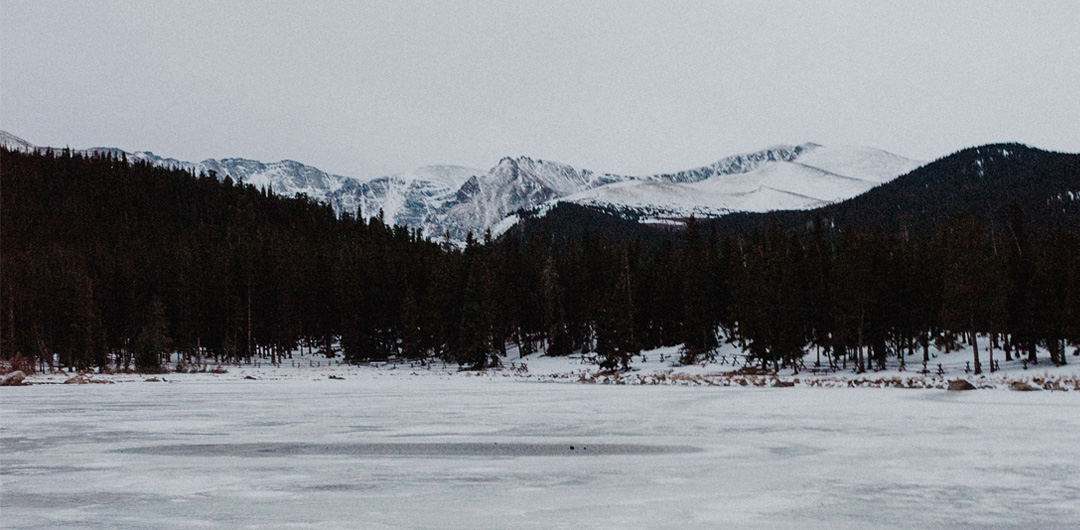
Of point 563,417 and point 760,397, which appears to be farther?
point 760,397

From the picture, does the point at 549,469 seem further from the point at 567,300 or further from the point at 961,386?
the point at 567,300

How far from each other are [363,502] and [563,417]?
11085 millimetres

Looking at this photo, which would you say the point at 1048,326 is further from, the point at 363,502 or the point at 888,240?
the point at 363,502

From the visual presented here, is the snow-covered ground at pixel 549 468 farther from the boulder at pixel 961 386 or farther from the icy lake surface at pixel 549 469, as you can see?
the boulder at pixel 961 386

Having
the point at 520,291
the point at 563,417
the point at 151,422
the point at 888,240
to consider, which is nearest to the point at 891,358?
the point at 888,240

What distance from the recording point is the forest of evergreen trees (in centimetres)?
5806

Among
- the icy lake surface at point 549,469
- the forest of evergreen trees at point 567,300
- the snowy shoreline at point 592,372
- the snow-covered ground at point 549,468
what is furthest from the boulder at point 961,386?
the forest of evergreen trees at point 567,300

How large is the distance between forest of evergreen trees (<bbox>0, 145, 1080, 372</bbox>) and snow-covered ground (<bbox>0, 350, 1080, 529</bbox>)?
137 ft

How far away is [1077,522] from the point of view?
683 cm

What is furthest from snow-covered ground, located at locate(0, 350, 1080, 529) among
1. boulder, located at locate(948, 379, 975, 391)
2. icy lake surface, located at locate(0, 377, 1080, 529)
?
boulder, located at locate(948, 379, 975, 391)

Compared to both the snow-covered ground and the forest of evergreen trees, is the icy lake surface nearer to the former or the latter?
the snow-covered ground

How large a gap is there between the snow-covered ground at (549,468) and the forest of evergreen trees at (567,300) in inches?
1642

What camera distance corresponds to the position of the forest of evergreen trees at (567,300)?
5806 centimetres

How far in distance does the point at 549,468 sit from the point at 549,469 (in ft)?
0.28
